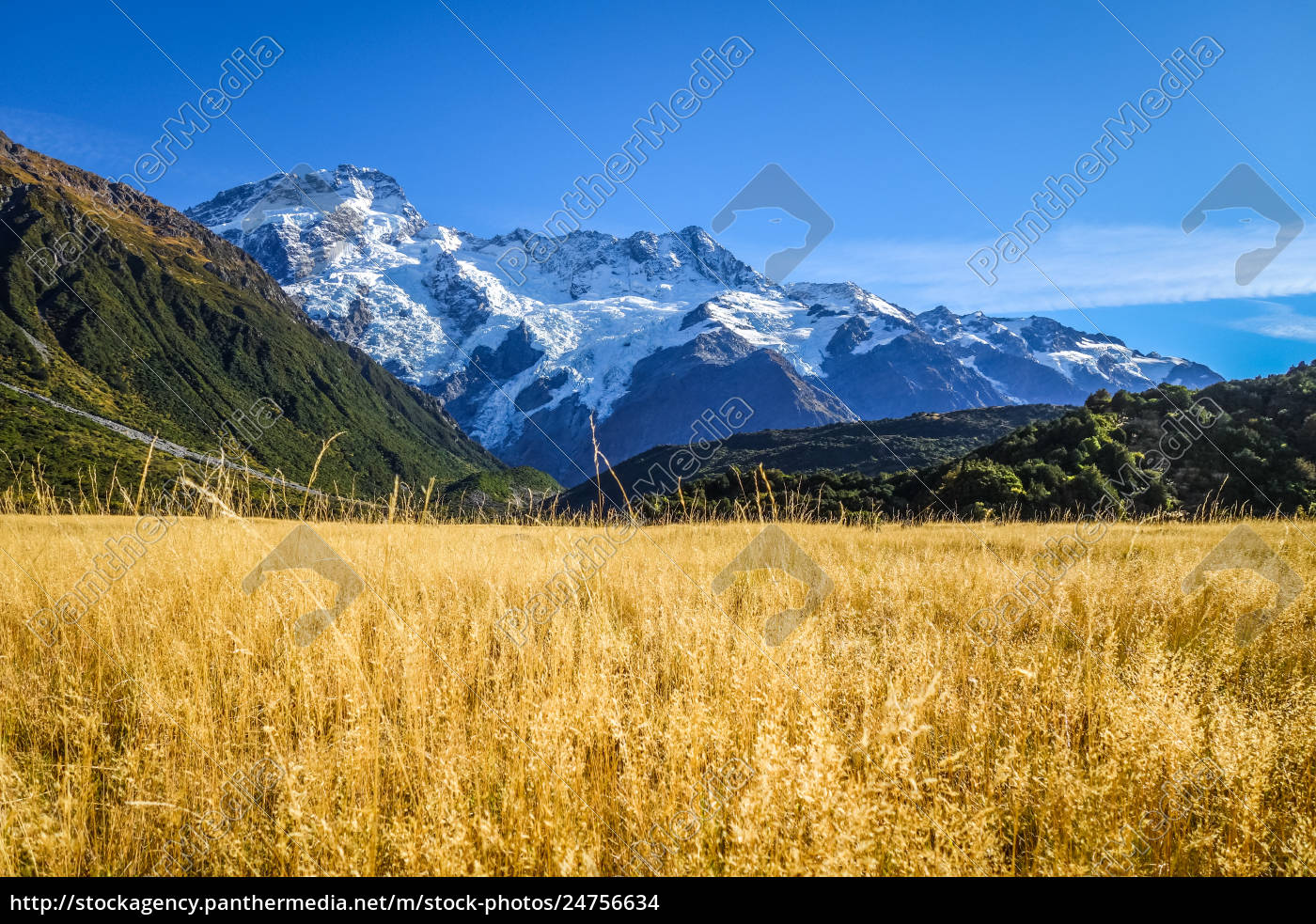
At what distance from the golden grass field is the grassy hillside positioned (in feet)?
352

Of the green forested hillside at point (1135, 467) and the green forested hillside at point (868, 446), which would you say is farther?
the green forested hillside at point (868, 446)

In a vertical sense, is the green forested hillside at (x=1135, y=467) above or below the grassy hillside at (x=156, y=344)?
below

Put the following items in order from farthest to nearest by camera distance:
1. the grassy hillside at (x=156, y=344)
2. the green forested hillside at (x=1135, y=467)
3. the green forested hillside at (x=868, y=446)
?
the grassy hillside at (x=156, y=344), the green forested hillside at (x=868, y=446), the green forested hillside at (x=1135, y=467)

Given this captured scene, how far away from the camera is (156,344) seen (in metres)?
147

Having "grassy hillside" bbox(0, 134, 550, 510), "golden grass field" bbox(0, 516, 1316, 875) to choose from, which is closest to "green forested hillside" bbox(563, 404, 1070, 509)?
"golden grass field" bbox(0, 516, 1316, 875)

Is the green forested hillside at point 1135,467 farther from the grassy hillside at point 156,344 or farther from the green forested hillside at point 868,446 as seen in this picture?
the grassy hillside at point 156,344

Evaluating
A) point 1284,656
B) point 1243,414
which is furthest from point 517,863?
point 1243,414

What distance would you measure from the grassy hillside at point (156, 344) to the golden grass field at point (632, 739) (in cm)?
10743

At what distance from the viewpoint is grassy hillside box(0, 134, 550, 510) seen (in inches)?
4715

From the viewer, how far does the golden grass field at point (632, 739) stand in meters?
2.12

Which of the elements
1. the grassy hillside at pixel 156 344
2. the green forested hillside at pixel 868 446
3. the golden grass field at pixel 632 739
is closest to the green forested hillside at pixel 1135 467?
the golden grass field at pixel 632 739

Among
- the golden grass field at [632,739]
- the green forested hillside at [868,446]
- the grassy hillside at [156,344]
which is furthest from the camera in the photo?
the grassy hillside at [156,344]

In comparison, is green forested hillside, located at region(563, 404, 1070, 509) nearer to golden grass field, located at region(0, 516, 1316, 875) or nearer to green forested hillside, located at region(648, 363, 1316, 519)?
green forested hillside, located at region(648, 363, 1316, 519)

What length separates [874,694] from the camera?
10.6 ft
